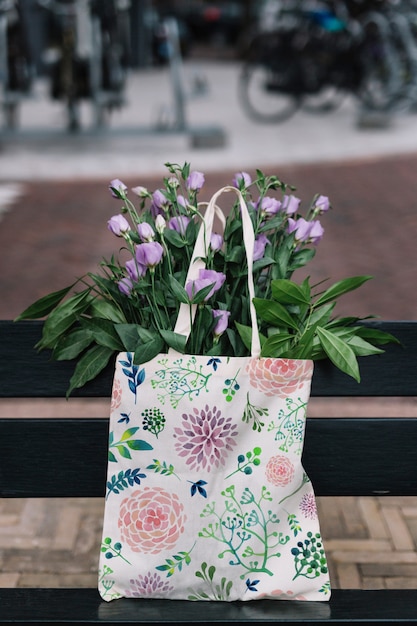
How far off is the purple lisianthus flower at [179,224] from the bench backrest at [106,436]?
0.99 feet

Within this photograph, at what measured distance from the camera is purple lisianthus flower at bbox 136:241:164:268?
5.12 ft

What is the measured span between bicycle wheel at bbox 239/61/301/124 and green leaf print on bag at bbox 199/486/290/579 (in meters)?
9.27

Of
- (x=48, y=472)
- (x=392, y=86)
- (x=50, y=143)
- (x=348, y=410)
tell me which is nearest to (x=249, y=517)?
(x=48, y=472)

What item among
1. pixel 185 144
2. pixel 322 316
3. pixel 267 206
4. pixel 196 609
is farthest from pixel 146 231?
pixel 185 144

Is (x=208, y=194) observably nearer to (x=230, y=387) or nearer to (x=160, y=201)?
(x=160, y=201)

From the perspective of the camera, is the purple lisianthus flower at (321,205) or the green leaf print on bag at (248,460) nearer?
the green leaf print on bag at (248,460)

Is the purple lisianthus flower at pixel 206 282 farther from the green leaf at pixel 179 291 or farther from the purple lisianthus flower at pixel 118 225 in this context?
the purple lisianthus flower at pixel 118 225

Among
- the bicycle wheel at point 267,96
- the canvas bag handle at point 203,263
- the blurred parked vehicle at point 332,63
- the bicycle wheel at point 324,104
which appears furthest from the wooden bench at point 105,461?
the bicycle wheel at point 324,104

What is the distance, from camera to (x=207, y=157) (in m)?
8.35

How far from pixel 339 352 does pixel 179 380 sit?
0.28 metres

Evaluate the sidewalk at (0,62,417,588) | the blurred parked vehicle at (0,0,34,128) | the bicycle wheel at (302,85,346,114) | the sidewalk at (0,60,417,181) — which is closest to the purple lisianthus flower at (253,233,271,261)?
the sidewalk at (0,62,417,588)

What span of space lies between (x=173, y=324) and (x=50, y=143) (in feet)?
25.3

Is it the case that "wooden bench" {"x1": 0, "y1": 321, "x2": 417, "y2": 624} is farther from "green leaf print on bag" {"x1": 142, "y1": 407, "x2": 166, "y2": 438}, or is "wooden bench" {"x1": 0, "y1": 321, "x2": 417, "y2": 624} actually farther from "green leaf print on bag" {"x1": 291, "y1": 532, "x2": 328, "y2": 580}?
"green leaf print on bag" {"x1": 142, "y1": 407, "x2": 166, "y2": 438}

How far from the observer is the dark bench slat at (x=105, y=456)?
1.79 meters
